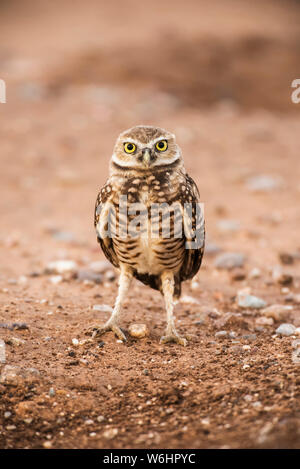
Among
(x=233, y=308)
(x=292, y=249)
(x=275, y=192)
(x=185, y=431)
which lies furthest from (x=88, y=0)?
(x=185, y=431)

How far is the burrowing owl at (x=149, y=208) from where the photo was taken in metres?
4.60

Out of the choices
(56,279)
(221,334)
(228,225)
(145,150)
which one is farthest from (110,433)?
(228,225)

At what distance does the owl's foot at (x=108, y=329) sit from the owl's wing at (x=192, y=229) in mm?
832

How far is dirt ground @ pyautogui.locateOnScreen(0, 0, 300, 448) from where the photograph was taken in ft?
12.0

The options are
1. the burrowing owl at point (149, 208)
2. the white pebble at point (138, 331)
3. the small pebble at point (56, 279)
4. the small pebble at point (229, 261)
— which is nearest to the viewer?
the burrowing owl at point (149, 208)

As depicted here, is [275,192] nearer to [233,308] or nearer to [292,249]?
[292,249]

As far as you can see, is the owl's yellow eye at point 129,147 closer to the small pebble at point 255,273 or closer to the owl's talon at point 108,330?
the owl's talon at point 108,330

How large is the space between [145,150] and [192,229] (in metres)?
0.78

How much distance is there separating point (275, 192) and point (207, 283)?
151 inches


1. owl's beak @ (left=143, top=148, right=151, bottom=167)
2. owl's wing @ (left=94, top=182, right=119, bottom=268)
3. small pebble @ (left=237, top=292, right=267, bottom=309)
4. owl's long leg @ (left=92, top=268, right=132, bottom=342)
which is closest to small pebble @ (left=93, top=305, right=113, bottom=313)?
owl's long leg @ (left=92, top=268, right=132, bottom=342)

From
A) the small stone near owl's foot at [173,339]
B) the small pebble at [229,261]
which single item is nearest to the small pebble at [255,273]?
the small pebble at [229,261]

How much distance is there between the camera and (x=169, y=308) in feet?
16.2

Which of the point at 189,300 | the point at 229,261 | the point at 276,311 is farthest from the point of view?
the point at 229,261

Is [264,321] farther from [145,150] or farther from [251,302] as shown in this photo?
[145,150]
